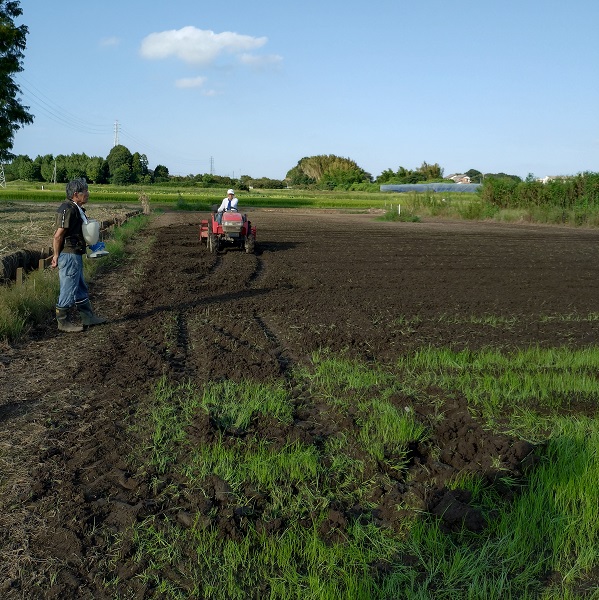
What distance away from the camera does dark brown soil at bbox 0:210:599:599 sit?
3.87m

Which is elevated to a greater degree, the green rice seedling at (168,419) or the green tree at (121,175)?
the green tree at (121,175)

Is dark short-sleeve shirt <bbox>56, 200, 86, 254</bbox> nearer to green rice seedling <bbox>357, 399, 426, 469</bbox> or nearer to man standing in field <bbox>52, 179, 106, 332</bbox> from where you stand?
man standing in field <bbox>52, 179, 106, 332</bbox>

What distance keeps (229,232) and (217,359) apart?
11204mm

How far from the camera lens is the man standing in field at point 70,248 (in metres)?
8.54

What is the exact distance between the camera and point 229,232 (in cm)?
1825

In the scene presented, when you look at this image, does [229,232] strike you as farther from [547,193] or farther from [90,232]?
[547,193]

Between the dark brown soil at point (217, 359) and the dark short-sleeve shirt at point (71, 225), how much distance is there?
3.61 feet

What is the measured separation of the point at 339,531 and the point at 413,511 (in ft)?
1.62

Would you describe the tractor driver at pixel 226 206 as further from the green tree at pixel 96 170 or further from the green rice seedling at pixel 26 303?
the green tree at pixel 96 170

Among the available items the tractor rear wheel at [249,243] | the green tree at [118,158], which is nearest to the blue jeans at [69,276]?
the tractor rear wheel at [249,243]

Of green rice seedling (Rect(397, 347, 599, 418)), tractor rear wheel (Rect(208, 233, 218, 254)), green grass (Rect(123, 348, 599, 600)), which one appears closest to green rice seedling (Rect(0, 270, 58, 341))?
green grass (Rect(123, 348, 599, 600))

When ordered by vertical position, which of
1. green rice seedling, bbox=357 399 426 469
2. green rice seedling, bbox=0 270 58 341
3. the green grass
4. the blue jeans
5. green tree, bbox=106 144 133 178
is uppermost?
green tree, bbox=106 144 133 178

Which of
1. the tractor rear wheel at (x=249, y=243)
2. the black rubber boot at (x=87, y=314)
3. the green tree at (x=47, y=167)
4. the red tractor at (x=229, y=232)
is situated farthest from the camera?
the green tree at (x=47, y=167)

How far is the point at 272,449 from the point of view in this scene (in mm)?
4801
